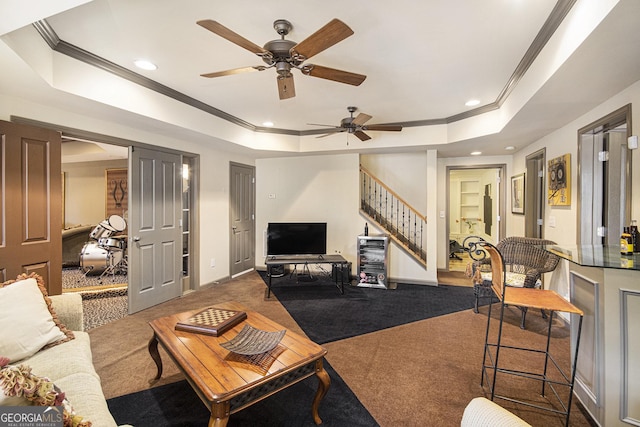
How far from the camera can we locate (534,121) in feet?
10.7

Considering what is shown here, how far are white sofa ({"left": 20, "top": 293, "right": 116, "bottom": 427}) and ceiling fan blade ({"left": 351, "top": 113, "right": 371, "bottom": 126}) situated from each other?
328 centimetres

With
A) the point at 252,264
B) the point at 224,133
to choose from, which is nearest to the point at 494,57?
the point at 224,133

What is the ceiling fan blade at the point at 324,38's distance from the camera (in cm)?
172

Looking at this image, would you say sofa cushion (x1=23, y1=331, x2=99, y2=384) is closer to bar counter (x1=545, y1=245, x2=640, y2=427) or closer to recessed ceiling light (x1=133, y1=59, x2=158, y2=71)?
recessed ceiling light (x1=133, y1=59, x2=158, y2=71)

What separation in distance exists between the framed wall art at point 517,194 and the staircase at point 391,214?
5.00ft

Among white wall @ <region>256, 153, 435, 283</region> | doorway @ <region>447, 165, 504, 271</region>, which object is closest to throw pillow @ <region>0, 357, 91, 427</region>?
white wall @ <region>256, 153, 435, 283</region>

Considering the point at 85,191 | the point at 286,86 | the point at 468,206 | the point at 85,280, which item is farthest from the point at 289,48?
the point at 468,206

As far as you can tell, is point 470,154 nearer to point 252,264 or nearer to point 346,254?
point 346,254

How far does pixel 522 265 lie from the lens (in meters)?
3.79

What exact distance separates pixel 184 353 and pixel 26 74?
2348 mm

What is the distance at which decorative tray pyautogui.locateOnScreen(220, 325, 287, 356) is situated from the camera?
66.0 inches

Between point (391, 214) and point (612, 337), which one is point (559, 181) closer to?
point (612, 337)

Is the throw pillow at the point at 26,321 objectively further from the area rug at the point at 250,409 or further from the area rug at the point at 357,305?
the area rug at the point at 357,305

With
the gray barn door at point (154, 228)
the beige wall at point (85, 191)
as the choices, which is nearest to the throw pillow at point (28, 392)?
the gray barn door at point (154, 228)
